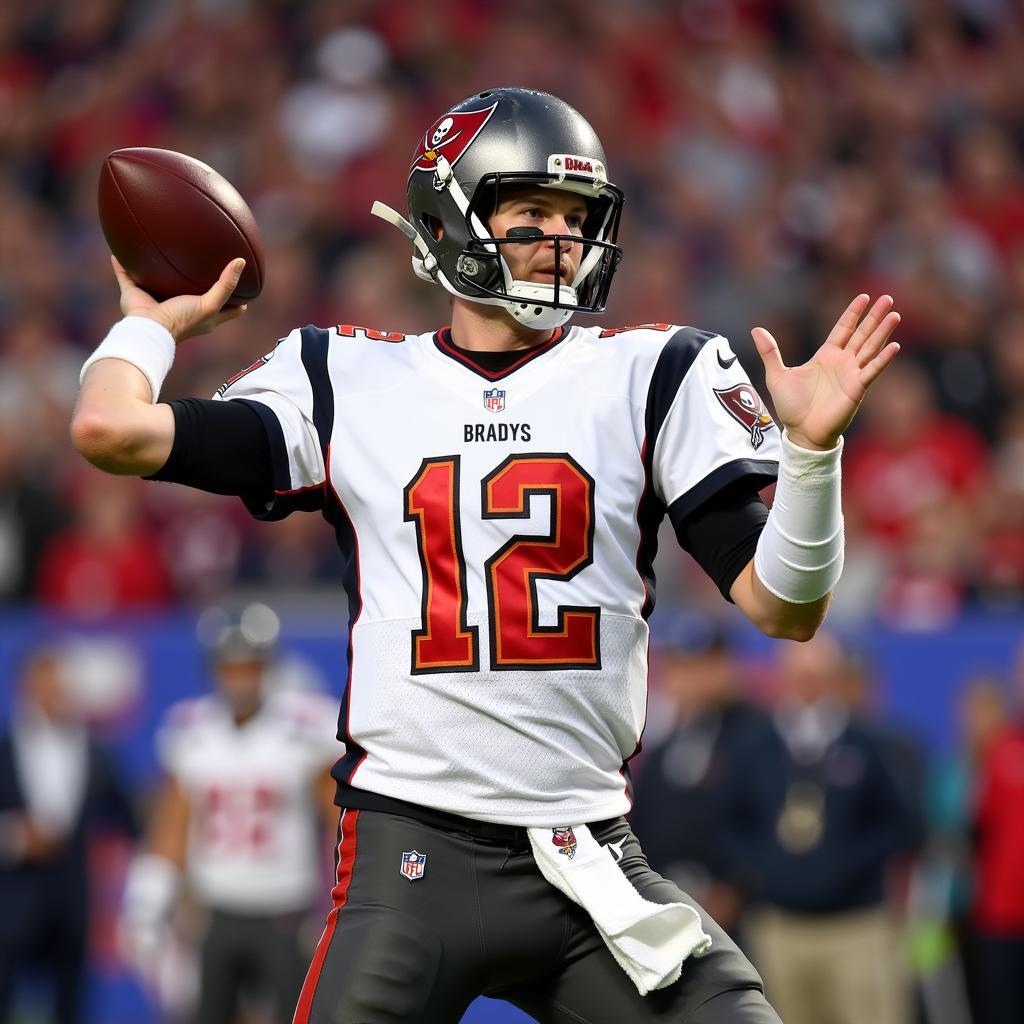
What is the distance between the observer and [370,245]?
10789 millimetres

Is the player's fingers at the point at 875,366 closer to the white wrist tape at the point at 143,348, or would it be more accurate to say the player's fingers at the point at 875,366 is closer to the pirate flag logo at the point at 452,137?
the pirate flag logo at the point at 452,137

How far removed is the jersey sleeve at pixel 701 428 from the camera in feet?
10.4

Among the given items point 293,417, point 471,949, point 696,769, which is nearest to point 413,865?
point 471,949

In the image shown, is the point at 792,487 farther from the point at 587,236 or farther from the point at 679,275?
the point at 679,275

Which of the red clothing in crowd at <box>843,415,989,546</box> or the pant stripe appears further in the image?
the red clothing in crowd at <box>843,415,989,546</box>

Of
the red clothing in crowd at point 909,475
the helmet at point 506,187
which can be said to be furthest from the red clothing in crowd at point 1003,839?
the helmet at point 506,187

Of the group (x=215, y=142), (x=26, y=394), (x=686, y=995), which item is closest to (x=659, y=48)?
(x=215, y=142)

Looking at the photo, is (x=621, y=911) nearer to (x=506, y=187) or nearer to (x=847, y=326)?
(x=847, y=326)

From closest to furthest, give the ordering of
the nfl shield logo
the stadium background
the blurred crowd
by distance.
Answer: the nfl shield logo < the stadium background < the blurred crowd

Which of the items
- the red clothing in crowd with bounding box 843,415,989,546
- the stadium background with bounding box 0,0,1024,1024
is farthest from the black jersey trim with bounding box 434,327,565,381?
the red clothing in crowd with bounding box 843,415,989,546

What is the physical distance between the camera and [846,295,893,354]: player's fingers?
3.01m

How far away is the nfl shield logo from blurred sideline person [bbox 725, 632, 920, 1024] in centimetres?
434

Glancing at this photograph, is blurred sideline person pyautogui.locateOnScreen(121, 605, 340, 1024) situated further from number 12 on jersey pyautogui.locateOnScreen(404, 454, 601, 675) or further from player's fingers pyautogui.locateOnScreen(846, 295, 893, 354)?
player's fingers pyautogui.locateOnScreen(846, 295, 893, 354)

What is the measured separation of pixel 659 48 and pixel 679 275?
6.53 ft
